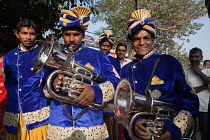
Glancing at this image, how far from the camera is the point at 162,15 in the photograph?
17312 mm

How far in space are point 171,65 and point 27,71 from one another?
2340 millimetres

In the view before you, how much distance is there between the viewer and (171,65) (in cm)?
221

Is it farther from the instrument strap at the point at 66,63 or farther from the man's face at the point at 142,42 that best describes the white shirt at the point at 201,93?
the instrument strap at the point at 66,63

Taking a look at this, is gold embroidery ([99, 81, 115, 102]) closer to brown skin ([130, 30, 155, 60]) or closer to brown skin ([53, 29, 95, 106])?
brown skin ([53, 29, 95, 106])

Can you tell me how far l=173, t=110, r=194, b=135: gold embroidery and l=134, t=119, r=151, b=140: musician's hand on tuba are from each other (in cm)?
28

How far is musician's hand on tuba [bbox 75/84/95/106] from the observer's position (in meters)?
2.23

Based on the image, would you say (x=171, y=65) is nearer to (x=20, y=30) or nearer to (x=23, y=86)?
(x=23, y=86)

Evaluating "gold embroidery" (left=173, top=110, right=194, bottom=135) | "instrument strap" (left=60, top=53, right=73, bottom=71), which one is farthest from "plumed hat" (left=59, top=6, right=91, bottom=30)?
"gold embroidery" (left=173, top=110, right=194, bottom=135)

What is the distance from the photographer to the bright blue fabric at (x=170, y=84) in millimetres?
2047

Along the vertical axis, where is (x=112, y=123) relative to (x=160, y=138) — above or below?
below

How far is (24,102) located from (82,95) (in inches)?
61.7

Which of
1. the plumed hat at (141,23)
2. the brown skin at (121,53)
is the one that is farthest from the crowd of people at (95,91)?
the brown skin at (121,53)

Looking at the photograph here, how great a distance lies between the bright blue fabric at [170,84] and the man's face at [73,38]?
0.81 meters

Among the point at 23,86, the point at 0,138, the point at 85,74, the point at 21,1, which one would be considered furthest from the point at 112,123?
the point at 21,1
